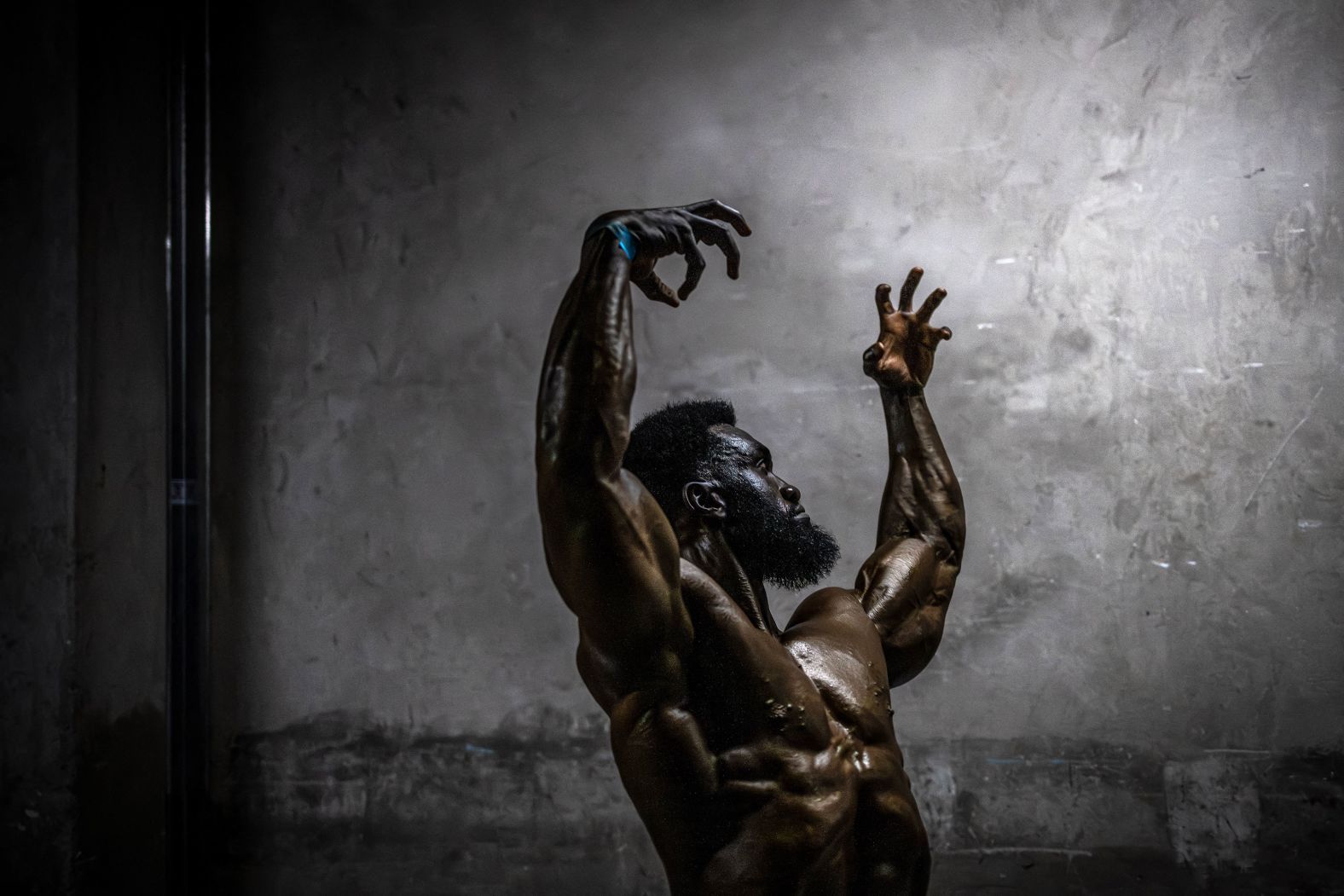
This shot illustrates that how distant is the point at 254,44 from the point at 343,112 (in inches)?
15.5

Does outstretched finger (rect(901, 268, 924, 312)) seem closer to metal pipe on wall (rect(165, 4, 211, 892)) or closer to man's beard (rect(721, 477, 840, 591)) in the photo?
man's beard (rect(721, 477, 840, 591))

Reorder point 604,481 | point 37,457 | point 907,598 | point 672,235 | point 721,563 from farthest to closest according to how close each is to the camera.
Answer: point 37,457, point 907,598, point 721,563, point 672,235, point 604,481

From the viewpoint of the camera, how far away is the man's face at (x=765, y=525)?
2.00 metres

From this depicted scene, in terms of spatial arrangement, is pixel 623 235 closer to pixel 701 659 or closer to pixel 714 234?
pixel 714 234

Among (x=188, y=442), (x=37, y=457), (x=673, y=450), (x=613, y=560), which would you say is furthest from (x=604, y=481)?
(x=188, y=442)

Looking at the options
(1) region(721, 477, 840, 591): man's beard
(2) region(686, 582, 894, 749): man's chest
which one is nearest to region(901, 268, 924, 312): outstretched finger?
(1) region(721, 477, 840, 591): man's beard

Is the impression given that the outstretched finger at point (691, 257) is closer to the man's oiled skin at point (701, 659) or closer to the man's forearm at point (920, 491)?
the man's oiled skin at point (701, 659)

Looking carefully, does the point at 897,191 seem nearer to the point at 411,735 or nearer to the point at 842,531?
the point at 842,531

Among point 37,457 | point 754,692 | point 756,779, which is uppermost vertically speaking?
point 37,457

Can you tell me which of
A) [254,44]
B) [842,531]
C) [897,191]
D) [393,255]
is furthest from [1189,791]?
[254,44]

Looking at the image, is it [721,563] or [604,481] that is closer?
[604,481]

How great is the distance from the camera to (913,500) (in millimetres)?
2408

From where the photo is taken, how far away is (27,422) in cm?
294

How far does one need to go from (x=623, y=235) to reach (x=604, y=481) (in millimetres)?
379
